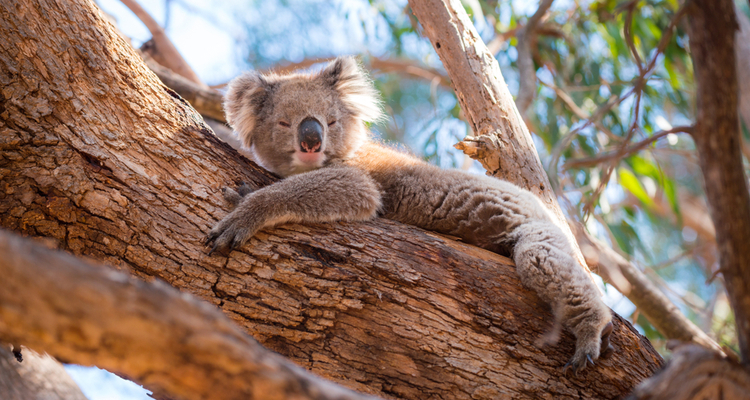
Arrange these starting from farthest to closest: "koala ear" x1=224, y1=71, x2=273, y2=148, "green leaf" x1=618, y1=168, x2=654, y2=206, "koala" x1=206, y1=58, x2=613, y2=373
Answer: "green leaf" x1=618, y1=168, x2=654, y2=206, "koala ear" x1=224, y1=71, x2=273, y2=148, "koala" x1=206, y1=58, x2=613, y2=373

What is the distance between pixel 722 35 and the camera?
1074mm

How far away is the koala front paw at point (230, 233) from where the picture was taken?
1952 mm

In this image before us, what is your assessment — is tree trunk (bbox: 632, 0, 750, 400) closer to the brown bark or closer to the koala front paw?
the koala front paw

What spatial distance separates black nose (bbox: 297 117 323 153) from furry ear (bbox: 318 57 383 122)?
0.49 metres

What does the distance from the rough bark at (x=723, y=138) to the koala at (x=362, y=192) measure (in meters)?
0.97

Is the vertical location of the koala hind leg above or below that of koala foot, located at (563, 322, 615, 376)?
above

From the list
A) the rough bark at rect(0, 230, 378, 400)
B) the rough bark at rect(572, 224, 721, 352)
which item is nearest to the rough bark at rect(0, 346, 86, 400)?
the rough bark at rect(0, 230, 378, 400)

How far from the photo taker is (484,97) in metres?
2.91

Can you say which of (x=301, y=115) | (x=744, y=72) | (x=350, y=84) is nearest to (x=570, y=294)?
(x=301, y=115)

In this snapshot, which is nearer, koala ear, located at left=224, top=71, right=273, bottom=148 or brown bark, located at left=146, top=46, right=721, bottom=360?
koala ear, located at left=224, top=71, right=273, bottom=148

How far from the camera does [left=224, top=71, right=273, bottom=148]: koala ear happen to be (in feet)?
9.97

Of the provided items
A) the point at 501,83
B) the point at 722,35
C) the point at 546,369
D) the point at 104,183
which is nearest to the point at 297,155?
the point at 104,183

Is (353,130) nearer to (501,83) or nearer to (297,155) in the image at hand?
(297,155)

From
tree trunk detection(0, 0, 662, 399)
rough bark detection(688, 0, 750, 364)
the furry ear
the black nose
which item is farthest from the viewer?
the furry ear
